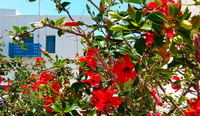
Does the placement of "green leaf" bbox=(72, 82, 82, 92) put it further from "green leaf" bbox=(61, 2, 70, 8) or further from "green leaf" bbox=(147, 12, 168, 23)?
"green leaf" bbox=(147, 12, 168, 23)

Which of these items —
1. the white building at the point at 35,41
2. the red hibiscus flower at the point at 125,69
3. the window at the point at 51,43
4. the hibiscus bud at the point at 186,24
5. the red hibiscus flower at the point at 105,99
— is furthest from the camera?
the window at the point at 51,43

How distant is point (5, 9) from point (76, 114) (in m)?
13.4

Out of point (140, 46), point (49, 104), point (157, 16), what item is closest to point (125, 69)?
point (140, 46)

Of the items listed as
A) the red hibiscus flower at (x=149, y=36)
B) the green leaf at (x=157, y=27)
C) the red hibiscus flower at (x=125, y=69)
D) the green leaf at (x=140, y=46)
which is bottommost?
the red hibiscus flower at (x=125, y=69)

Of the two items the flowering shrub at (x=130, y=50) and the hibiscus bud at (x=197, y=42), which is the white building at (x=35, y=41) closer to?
the flowering shrub at (x=130, y=50)

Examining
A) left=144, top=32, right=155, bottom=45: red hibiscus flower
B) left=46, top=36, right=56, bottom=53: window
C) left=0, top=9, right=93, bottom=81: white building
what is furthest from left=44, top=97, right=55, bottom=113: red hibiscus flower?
left=46, top=36, right=56, bottom=53: window

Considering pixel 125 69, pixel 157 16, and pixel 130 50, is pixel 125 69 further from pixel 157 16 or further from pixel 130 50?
pixel 157 16

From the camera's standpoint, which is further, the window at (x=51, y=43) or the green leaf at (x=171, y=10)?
the window at (x=51, y=43)

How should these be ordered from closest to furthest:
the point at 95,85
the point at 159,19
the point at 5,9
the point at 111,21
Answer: the point at 159,19 → the point at 111,21 → the point at 95,85 → the point at 5,9

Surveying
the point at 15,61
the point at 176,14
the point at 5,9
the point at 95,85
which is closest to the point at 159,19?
the point at 176,14

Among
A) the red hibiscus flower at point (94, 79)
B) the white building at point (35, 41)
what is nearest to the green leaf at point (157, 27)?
the red hibiscus flower at point (94, 79)

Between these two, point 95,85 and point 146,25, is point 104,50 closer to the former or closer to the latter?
point 95,85

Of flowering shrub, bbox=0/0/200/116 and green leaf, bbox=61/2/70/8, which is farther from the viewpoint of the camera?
green leaf, bbox=61/2/70/8

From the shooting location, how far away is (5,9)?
12492 mm
